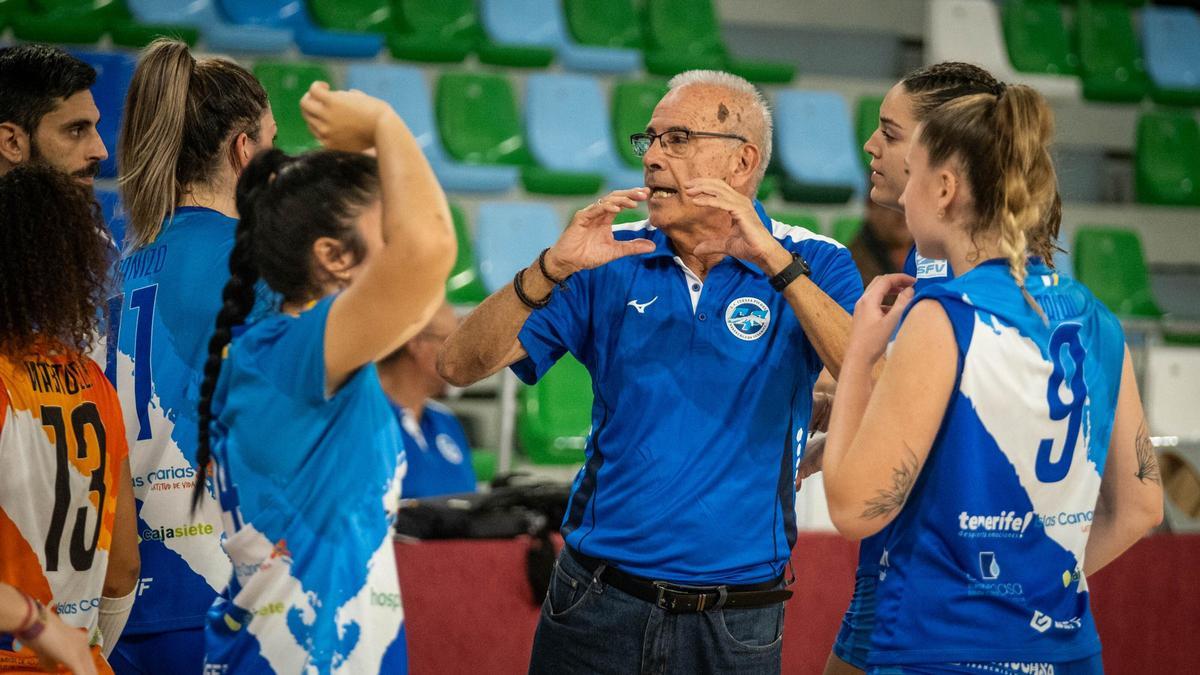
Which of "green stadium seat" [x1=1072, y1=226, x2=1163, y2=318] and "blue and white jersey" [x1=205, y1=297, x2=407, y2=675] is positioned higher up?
"blue and white jersey" [x1=205, y1=297, x2=407, y2=675]

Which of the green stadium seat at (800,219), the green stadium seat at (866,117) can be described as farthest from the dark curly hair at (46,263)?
the green stadium seat at (866,117)

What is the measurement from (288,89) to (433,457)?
335 cm

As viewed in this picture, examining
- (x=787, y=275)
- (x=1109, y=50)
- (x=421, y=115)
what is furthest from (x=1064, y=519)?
(x=1109, y=50)

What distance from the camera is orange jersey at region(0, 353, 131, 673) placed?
2.30 meters

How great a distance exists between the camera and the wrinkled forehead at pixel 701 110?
314 centimetres

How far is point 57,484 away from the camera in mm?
2359

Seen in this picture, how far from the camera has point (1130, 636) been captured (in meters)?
4.96

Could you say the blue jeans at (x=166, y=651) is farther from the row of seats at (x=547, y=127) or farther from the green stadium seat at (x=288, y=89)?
the green stadium seat at (x=288, y=89)

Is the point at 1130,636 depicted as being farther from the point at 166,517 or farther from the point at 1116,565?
the point at 166,517

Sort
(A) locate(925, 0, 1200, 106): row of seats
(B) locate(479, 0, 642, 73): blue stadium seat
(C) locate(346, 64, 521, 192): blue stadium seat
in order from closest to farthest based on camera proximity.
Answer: (C) locate(346, 64, 521, 192): blue stadium seat
(B) locate(479, 0, 642, 73): blue stadium seat
(A) locate(925, 0, 1200, 106): row of seats

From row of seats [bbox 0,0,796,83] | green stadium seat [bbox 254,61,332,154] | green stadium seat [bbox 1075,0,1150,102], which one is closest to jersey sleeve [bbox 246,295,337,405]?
green stadium seat [bbox 254,61,332,154]

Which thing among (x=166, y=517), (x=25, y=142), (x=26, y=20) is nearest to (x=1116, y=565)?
(x=166, y=517)

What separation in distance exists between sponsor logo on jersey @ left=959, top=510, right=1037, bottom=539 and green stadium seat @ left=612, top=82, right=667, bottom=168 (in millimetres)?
6596

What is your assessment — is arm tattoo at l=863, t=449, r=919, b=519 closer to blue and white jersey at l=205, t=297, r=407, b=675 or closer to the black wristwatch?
the black wristwatch
